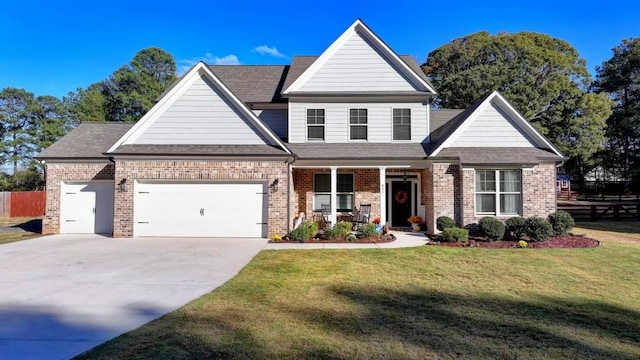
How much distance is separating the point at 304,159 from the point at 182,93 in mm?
5173

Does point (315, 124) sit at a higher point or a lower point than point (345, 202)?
higher

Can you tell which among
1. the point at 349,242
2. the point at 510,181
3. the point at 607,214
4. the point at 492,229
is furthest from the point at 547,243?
the point at 607,214

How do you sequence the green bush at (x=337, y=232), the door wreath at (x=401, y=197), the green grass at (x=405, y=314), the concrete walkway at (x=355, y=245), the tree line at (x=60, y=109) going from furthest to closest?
the tree line at (x=60, y=109)
the door wreath at (x=401, y=197)
the green bush at (x=337, y=232)
the concrete walkway at (x=355, y=245)
the green grass at (x=405, y=314)

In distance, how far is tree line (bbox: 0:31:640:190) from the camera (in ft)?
95.7

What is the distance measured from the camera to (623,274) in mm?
7660

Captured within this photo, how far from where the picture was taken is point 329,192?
49.4ft

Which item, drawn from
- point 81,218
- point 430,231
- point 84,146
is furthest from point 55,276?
point 430,231

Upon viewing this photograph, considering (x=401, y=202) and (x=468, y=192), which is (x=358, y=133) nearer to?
(x=401, y=202)

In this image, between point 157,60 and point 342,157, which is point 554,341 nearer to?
point 342,157

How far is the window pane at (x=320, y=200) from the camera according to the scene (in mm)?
14984

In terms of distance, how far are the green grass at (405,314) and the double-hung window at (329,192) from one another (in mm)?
6425

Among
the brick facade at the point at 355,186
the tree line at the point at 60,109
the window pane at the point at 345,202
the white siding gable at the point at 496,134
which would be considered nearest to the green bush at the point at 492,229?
the white siding gable at the point at 496,134

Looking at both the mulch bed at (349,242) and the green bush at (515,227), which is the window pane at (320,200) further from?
the green bush at (515,227)

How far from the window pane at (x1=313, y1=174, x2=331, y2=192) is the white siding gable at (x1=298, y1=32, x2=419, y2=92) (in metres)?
3.70
